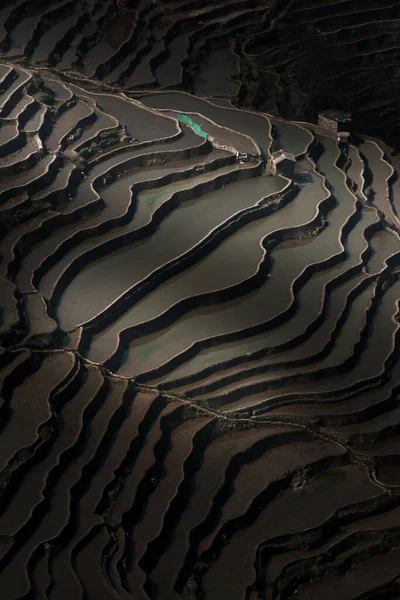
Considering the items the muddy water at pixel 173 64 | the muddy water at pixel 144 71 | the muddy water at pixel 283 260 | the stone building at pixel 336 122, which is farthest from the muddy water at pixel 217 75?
the muddy water at pixel 283 260

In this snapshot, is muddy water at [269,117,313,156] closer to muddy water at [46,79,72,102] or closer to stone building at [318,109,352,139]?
stone building at [318,109,352,139]

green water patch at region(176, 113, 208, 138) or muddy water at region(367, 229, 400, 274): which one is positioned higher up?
green water patch at region(176, 113, 208, 138)

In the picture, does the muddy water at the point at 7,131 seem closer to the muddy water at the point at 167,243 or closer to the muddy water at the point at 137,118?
the muddy water at the point at 137,118

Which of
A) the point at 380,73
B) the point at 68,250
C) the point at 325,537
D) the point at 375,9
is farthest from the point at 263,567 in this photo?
the point at 375,9

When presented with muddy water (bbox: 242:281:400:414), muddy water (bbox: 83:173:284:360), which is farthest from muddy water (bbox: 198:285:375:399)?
muddy water (bbox: 83:173:284:360)

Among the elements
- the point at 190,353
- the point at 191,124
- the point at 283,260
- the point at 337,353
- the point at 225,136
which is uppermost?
the point at 191,124

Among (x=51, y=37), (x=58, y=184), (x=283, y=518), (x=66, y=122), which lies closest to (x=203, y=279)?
(x=58, y=184)

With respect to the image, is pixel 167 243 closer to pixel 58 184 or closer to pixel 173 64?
pixel 58 184
